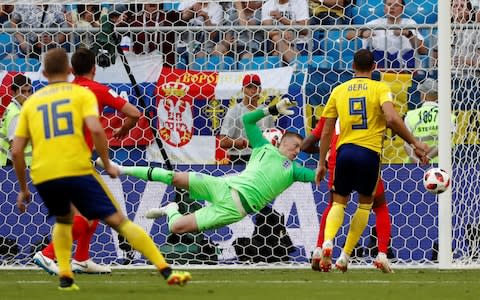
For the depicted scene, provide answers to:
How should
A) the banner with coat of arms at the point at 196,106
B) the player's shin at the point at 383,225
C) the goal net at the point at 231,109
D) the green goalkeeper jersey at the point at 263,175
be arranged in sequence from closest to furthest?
1. the player's shin at the point at 383,225
2. the green goalkeeper jersey at the point at 263,175
3. the goal net at the point at 231,109
4. the banner with coat of arms at the point at 196,106

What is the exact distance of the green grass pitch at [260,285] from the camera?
26.2 ft

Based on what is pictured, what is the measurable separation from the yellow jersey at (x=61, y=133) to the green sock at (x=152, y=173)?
3160mm

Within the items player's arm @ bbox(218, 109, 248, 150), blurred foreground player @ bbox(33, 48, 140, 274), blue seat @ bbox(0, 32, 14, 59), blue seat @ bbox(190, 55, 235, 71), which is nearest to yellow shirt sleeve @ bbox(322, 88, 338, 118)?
blurred foreground player @ bbox(33, 48, 140, 274)

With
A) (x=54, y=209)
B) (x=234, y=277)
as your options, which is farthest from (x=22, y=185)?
(x=234, y=277)

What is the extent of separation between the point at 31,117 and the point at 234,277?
3100 millimetres

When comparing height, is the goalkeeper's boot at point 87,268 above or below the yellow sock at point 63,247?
below

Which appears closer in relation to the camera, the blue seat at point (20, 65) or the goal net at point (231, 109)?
the goal net at point (231, 109)

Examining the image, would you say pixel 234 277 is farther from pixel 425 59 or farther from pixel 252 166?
pixel 425 59

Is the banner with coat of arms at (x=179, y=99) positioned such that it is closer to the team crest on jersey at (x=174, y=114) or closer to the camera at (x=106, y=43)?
the team crest on jersey at (x=174, y=114)

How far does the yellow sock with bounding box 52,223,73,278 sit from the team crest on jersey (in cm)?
433

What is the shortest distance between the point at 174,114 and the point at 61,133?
4749mm

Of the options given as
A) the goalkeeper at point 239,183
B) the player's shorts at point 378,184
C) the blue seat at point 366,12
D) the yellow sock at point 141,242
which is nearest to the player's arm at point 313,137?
the goalkeeper at point 239,183

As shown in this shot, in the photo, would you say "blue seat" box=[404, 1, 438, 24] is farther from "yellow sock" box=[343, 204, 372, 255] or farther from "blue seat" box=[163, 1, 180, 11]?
"yellow sock" box=[343, 204, 372, 255]

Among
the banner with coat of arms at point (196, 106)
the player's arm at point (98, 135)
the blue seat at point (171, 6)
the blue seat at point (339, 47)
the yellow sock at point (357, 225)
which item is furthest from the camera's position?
the blue seat at point (171, 6)
